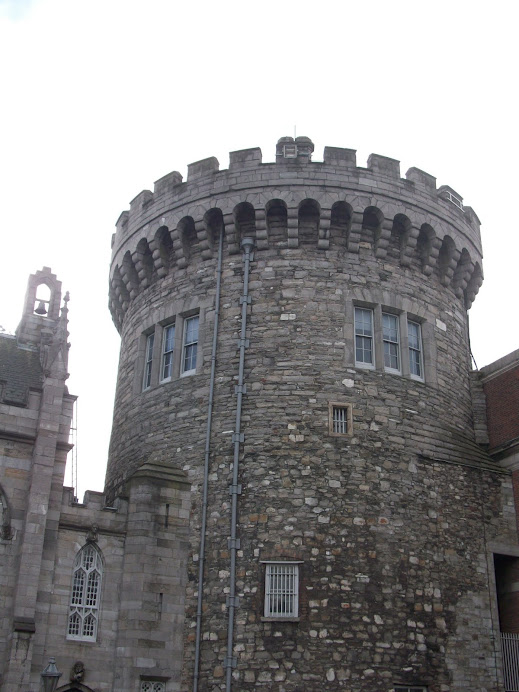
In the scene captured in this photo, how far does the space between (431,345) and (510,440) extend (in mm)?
3097

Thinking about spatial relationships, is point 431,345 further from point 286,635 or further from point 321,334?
point 286,635

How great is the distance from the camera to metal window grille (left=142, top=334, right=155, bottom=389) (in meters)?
23.5

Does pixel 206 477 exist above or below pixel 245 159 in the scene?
below

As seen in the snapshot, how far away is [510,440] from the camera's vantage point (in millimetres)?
22609

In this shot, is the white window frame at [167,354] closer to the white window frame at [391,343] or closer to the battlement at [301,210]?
the battlement at [301,210]

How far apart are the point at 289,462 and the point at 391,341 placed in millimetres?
4402

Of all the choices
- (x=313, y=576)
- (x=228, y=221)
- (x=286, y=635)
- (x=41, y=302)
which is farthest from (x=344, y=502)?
(x=41, y=302)

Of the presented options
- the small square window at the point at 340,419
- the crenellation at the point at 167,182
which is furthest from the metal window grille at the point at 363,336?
the crenellation at the point at 167,182

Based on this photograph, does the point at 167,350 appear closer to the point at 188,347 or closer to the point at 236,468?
the point at 188,347

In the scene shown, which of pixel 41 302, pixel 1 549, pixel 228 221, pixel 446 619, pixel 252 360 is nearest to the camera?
pixel 1 549

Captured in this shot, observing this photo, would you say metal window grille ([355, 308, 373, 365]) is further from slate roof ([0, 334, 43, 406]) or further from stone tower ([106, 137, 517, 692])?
slate roof ([0, 334, 43, 406])

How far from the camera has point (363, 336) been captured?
71.9ft

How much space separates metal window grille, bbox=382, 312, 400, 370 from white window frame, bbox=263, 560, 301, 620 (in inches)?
227

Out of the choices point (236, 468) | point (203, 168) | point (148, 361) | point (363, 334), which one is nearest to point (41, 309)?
point (148, 361)
